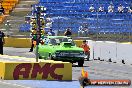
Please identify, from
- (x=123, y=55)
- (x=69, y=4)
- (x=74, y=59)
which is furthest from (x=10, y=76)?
(x=69, y=4)

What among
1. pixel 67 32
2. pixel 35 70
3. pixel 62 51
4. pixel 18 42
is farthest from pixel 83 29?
pixel 35 70

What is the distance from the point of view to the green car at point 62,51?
28125 millimetres

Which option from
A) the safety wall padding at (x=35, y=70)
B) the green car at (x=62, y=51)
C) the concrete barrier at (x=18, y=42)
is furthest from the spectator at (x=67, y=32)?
the safety wall padding at (x=35, y=70)

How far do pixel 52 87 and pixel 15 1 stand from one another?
4439cm

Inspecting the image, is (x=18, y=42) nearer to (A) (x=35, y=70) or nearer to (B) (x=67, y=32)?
(B) (x=67, y=32)

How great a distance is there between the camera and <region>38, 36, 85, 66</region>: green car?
28.1 m

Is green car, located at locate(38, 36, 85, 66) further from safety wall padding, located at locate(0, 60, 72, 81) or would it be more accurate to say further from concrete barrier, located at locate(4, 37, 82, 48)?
concrete barrier, located at locate(4, 37, 82, 48)

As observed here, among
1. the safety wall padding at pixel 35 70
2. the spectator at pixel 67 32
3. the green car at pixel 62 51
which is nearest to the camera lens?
the safety wall padding at pixel 35 70

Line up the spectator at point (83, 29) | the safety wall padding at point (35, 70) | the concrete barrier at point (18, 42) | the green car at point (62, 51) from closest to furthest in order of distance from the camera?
the safety wall padding at point (35, 70), the green car at point (62, 51), the spectator at point (83, 29), the concrete barrier at point (18, 42)

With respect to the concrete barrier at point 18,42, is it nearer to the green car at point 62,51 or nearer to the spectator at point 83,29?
the spectator at point 83,29

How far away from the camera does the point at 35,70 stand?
67.0 feet

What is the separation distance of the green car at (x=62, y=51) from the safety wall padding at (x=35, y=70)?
293 inches

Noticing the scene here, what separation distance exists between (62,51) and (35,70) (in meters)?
7.90

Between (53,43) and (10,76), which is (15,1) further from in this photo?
(10,76)
